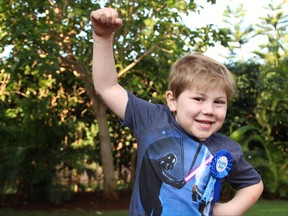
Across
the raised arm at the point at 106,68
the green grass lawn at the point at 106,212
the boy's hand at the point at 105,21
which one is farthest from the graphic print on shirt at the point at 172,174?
the green grass lawn at the point at 106,212

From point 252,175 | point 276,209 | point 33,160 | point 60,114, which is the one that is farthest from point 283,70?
point 252,175

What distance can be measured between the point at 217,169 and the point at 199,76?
375 millimetres

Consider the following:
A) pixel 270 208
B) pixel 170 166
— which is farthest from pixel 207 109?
pixel 270 208

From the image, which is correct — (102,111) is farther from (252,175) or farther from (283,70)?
(252,175)

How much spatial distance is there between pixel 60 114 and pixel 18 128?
1.24m

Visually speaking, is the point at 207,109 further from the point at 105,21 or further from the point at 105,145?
the point at 105,145

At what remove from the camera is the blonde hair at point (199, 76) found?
200cm

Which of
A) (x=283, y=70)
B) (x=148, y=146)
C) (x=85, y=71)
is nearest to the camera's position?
(x=148, y=146)

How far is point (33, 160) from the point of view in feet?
30.2

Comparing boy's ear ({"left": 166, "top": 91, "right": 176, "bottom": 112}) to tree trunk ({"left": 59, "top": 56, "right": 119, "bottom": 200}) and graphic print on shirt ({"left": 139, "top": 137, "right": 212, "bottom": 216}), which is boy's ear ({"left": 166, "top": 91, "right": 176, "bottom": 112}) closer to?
graphic print on shirt ({"left": 139, "top": 137, "right": 212, "bottom": 216})

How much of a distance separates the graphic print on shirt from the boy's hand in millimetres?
487

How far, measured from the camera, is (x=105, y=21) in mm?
1912

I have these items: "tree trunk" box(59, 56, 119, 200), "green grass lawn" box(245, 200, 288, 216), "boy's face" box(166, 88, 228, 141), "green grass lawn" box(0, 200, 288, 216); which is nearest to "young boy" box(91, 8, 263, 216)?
"boy's face" box(166, 88, 228, 141)

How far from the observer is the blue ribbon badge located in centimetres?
194
